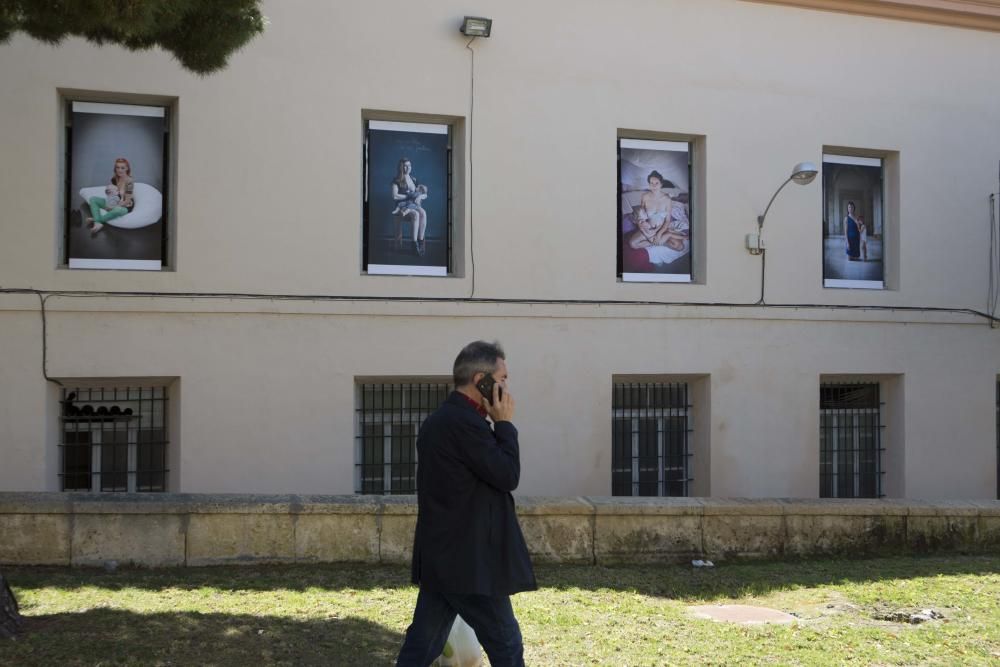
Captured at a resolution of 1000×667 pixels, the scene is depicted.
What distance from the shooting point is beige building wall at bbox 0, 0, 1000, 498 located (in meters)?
10.3

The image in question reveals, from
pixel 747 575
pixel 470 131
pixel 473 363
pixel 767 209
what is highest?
pixel 470 131

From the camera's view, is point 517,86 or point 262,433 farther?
point 517,86

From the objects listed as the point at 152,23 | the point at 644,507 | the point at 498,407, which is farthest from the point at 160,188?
the point at 498,407

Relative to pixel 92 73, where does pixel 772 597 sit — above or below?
below

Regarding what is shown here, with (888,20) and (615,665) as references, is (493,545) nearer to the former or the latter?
(615,665)

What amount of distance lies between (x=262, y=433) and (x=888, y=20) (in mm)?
9220

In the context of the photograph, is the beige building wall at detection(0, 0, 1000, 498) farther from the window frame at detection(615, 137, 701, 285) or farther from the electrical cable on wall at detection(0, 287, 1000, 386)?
the window frame at detection(615, 137, 701, 285)

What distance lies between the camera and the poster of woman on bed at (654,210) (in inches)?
484

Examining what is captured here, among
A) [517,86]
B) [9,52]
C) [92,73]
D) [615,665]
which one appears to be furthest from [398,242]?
[615,665]

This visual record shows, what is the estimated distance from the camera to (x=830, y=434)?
13227 mm

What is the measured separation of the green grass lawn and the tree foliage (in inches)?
144

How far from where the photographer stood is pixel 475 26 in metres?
11.2

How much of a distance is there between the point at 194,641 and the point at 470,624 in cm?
219

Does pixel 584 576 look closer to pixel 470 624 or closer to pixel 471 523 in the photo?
pixel 470 624
